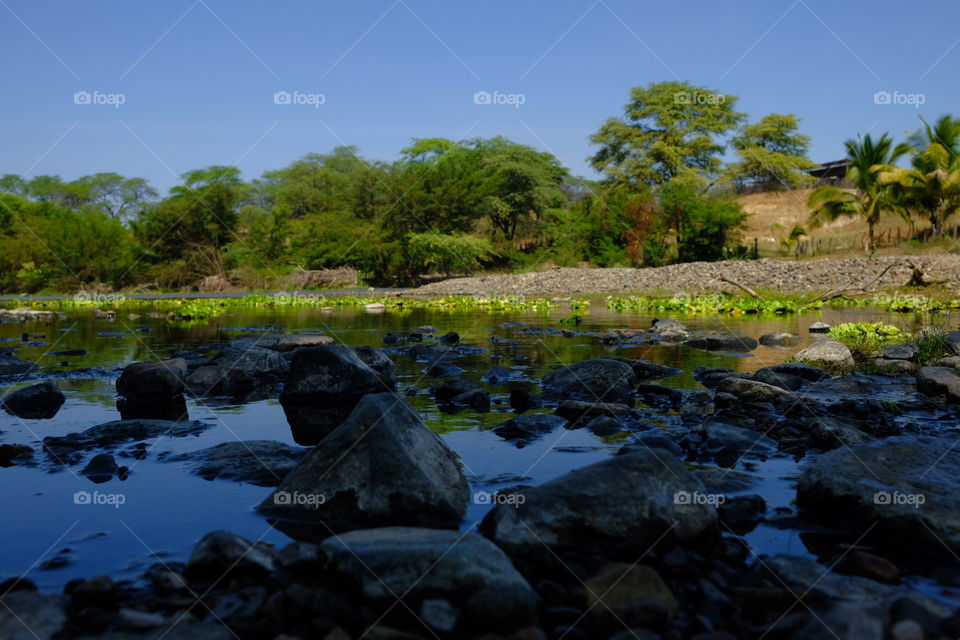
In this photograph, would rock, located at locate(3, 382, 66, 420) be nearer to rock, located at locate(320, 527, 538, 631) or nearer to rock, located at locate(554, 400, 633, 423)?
rock, located at locate(554, 400, 633, 423)

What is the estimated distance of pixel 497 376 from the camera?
31.8 ft

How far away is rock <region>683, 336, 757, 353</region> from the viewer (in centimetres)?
1290

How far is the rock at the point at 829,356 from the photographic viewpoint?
10.4m

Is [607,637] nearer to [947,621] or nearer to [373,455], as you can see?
[947,621]

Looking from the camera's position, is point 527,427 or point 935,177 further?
point 935,177

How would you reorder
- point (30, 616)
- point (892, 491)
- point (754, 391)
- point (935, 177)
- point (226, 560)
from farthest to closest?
point (935, 177) → point (754, 391) → point (892, 491) → point (226, 560) → point (30, 616)

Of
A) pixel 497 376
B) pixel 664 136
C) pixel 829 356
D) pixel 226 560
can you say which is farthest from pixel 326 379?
pixel 664 136

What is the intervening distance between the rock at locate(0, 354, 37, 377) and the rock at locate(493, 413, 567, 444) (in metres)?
8.22

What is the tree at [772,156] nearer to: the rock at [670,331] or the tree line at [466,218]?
the tree line at [466,218]

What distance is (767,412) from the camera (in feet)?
22.6

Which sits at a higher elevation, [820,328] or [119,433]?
[119,433]

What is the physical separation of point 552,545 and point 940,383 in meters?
6.06

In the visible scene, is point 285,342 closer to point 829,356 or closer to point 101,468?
point 101,468

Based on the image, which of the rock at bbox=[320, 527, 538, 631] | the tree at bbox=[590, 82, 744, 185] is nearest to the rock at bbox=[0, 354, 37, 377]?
the rock at bbox=[320, 527, 538, 631]
